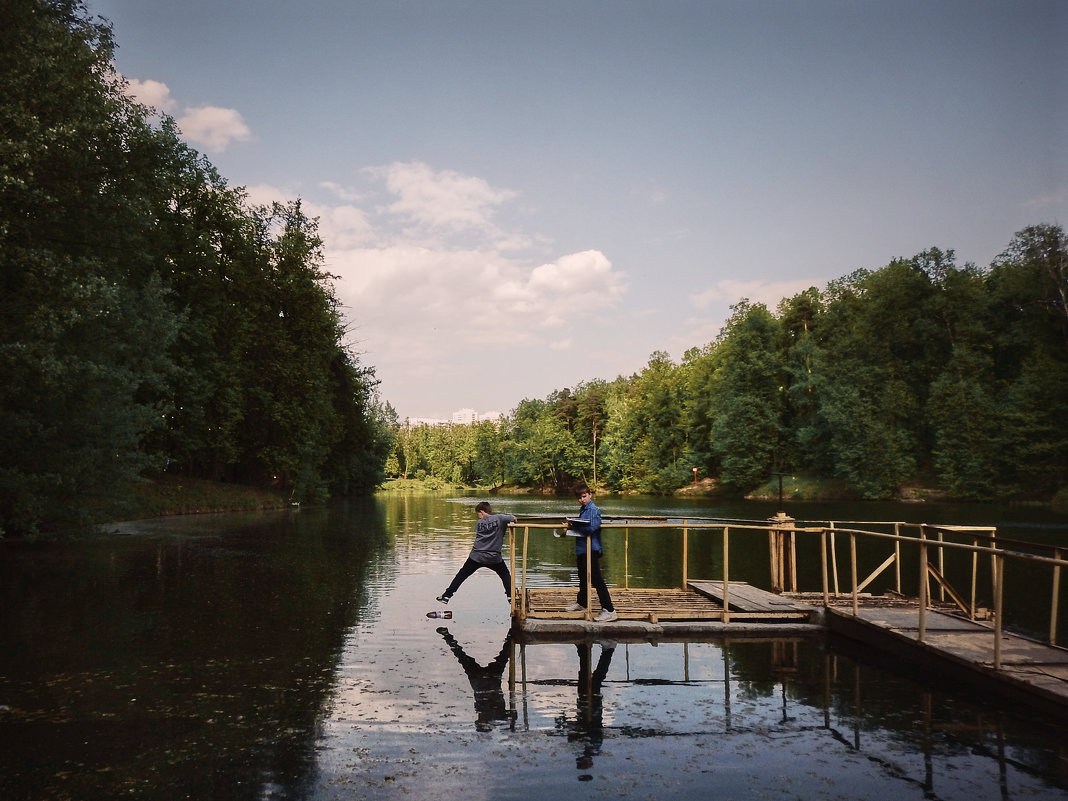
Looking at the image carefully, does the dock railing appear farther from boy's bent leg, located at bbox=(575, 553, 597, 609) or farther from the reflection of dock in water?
boy's bent leg, located at bbox=(575, 553, 597, 609)

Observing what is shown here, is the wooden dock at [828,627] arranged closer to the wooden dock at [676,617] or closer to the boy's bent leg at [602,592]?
the wooden dock at [676,617]

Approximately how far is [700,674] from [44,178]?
2038cm

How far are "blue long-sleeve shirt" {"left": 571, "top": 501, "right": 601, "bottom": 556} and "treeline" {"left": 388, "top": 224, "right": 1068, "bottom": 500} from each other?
180ft

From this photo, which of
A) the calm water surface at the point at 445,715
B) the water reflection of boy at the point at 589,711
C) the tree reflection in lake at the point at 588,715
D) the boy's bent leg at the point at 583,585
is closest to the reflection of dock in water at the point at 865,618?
the boy's bent leg at the point at 583,585

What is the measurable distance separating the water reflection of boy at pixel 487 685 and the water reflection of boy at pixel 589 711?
0.70 meters

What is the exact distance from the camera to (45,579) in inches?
665

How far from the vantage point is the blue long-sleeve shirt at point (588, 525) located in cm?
1152

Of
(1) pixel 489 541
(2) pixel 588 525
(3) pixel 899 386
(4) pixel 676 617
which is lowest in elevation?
(4) pixel 676 617

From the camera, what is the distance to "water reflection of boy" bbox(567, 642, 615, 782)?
6.29m

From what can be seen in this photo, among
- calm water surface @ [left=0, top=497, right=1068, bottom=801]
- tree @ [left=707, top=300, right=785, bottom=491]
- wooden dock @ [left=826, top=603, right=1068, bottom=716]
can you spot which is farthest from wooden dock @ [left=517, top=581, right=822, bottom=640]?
tree @ [left=707, top=300, right=785, bottom=491]

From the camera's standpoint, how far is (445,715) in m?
7.41

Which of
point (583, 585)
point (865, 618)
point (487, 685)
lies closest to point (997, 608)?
point (865, 618)

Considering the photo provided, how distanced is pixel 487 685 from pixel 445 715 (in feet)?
4.01

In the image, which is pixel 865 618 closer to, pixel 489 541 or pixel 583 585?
pixel 583 585
